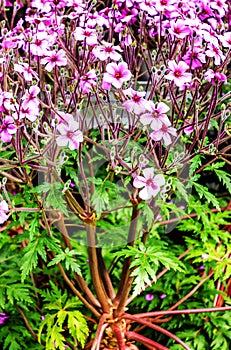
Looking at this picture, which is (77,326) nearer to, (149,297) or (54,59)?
(149,297)

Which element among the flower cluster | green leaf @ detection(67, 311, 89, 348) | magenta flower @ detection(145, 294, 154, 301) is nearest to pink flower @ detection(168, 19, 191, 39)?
the flower cluster

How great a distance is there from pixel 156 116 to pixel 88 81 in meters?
0.20

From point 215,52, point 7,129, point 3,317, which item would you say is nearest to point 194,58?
point 215,52

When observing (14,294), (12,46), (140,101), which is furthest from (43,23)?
(14,294)

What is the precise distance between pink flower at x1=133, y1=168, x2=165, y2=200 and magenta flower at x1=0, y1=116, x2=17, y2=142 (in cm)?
31

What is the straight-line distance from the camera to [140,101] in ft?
3.80

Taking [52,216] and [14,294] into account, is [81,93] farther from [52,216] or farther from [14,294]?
[14,294]

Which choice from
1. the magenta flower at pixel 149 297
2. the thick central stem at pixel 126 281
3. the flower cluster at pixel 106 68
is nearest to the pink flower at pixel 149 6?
the flower cluster at pixel 106 68

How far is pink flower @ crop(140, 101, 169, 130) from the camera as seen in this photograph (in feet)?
3.78

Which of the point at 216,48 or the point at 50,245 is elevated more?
the point at 216,48

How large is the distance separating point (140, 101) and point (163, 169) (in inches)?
8.0

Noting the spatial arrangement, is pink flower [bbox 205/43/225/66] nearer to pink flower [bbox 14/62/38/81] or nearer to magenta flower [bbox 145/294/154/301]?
pink flower [bbox 14/62/38/81]

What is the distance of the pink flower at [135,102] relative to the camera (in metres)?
1.15

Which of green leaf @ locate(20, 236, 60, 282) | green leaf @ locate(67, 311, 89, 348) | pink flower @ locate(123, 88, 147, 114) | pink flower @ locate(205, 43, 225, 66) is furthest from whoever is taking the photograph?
green leaf @ locate(67, 311, 89, 348)
